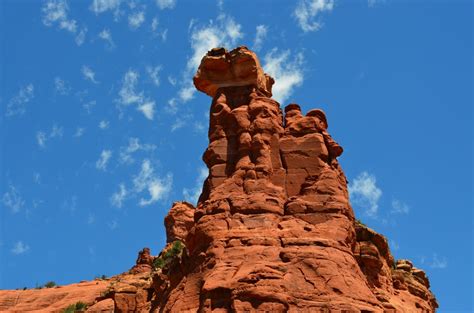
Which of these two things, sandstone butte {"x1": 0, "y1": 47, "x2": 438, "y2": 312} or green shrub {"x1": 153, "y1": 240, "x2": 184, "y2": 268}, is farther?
green shrub {"x1": 153, "y1": 240, "x2": 184, "y2": 268}

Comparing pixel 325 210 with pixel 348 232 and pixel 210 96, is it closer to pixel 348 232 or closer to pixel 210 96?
pixel 348 232

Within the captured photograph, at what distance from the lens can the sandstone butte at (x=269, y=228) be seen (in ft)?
83.7

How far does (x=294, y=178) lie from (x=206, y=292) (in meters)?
7.61

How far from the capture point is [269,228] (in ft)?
93.7

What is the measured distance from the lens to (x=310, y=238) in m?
27.8

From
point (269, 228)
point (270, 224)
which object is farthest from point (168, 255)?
point (269, 228)

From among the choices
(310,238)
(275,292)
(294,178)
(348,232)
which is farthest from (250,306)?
(294,178)

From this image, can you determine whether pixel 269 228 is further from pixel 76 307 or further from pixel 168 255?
pixel 168 255

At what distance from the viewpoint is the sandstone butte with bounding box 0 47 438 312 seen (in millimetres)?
25500

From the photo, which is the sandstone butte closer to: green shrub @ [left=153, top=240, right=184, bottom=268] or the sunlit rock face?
the sunlit rock face

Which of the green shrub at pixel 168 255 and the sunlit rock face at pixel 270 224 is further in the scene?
the green shrub at pixel 168 255

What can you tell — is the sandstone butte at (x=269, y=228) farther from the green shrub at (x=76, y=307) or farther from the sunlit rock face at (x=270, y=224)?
the green shrub at (x=76, y=307)

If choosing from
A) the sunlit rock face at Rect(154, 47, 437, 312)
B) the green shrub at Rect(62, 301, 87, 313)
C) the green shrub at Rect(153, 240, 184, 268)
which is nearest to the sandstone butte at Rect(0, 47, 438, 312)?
the sunlit rock face at Rect(154, 47, 437, 312)

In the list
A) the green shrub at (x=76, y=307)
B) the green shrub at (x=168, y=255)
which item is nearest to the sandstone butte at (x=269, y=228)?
the green shrub at (x=76, y=307)
